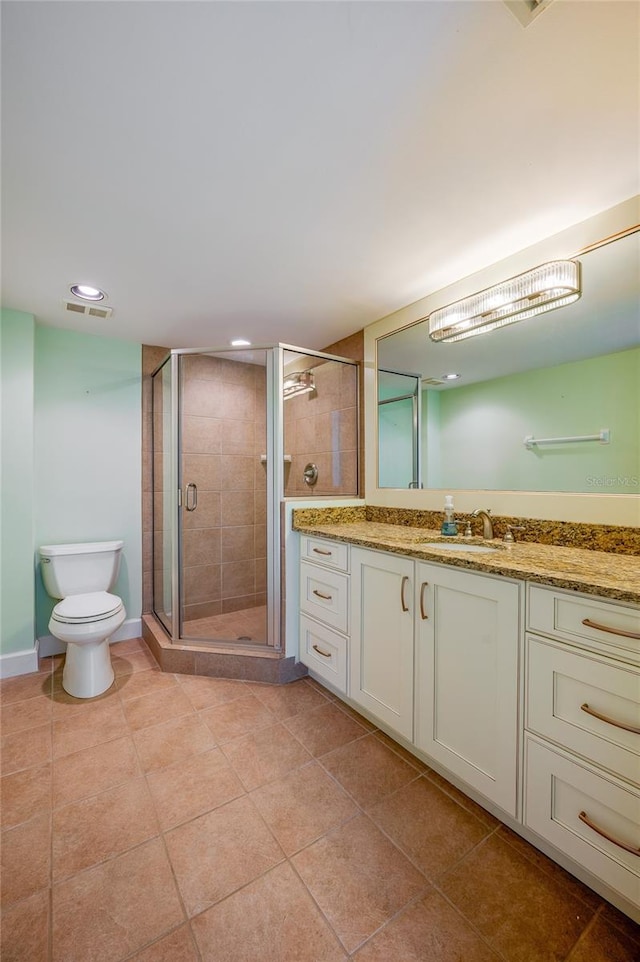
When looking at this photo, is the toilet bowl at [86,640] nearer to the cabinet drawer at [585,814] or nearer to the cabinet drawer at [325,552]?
the cabinet drawer at [325,552]

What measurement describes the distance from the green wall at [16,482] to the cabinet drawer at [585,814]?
2.74 m

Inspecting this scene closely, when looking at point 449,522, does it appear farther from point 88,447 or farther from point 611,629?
point 88,447

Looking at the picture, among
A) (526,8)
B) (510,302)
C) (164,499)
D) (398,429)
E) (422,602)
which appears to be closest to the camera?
(526,8)

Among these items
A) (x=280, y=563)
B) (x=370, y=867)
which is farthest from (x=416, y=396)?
(x=370, y=867)

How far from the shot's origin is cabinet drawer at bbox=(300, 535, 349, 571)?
189cm

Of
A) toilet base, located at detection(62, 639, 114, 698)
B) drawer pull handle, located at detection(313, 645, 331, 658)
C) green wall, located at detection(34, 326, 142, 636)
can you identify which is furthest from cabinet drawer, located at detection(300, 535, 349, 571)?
green wall, located at detection(34, 326, 142, 636)

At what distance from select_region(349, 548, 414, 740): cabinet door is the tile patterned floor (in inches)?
8.2

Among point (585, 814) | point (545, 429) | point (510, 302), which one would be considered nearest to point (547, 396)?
point (545, 429)

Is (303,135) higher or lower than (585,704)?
higher

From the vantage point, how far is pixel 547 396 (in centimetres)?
172

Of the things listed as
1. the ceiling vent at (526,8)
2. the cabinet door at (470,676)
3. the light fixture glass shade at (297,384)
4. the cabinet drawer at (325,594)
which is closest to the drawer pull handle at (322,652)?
the cabinet drawer at (325,594)

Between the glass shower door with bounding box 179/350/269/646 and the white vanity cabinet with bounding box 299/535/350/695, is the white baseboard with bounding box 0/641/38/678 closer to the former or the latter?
the glass shower door with bounding box 179/350/269/646

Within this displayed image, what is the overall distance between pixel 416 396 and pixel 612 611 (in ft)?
5.24

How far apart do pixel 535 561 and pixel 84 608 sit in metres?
2.25
